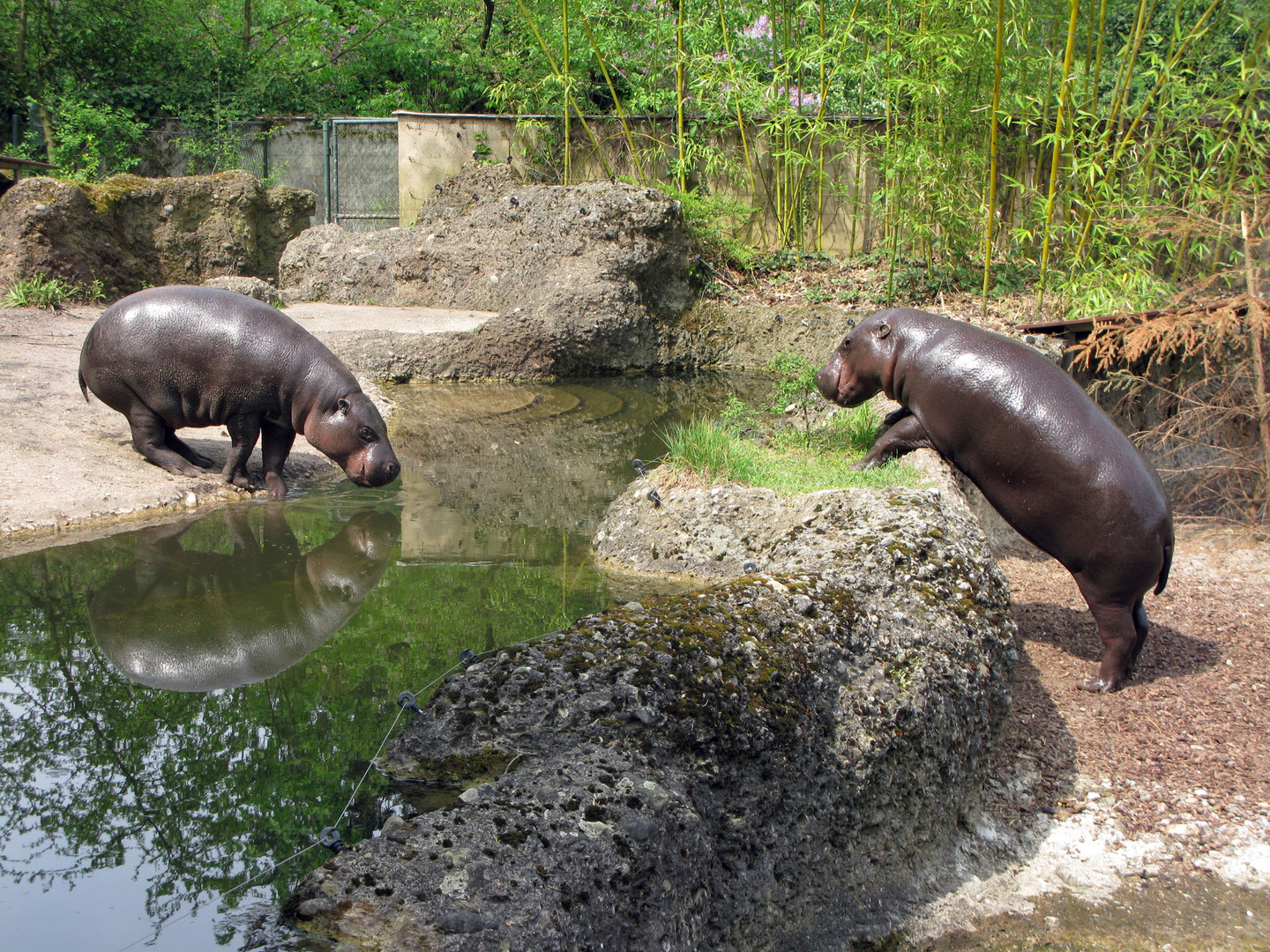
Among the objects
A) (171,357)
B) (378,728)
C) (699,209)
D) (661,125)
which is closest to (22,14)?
(661,125)

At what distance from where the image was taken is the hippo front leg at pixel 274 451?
677cm

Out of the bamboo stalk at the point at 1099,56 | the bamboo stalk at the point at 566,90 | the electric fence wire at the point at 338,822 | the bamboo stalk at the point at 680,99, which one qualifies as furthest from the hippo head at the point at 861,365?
the bamboo stalk at the point at 566,90

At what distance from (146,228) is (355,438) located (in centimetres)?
928

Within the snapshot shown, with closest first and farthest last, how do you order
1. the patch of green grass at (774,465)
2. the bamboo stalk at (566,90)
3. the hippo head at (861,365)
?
1. the patch of green grass at (774,465)
2. the hippo head at (861,365)
3. the bamboo stalk at (566,90)

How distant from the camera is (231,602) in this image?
4680 millimetres

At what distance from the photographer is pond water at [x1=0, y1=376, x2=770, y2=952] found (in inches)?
103

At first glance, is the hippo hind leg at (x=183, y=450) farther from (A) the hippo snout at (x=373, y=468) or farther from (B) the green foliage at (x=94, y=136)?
(B) the green foliage at (x=94, y=136)

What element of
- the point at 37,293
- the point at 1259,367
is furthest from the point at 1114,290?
the point at 37,293


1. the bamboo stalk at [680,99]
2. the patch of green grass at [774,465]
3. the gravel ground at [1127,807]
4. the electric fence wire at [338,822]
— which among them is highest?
the bamboo stalk at [680,99]

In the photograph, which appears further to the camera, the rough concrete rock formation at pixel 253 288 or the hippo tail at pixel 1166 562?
the rough concrete rock formation at pixel 253 288

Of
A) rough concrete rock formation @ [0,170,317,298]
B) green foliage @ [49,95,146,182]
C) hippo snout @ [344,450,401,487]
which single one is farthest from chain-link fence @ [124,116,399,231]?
hippo snout @ [344,450,401,487]

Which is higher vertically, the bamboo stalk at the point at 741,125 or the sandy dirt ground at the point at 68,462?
the bamboo stalk at the point at 741,125

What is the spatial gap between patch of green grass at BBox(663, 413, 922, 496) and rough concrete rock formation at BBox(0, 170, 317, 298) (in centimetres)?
887

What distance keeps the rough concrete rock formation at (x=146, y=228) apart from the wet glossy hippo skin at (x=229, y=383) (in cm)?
587
